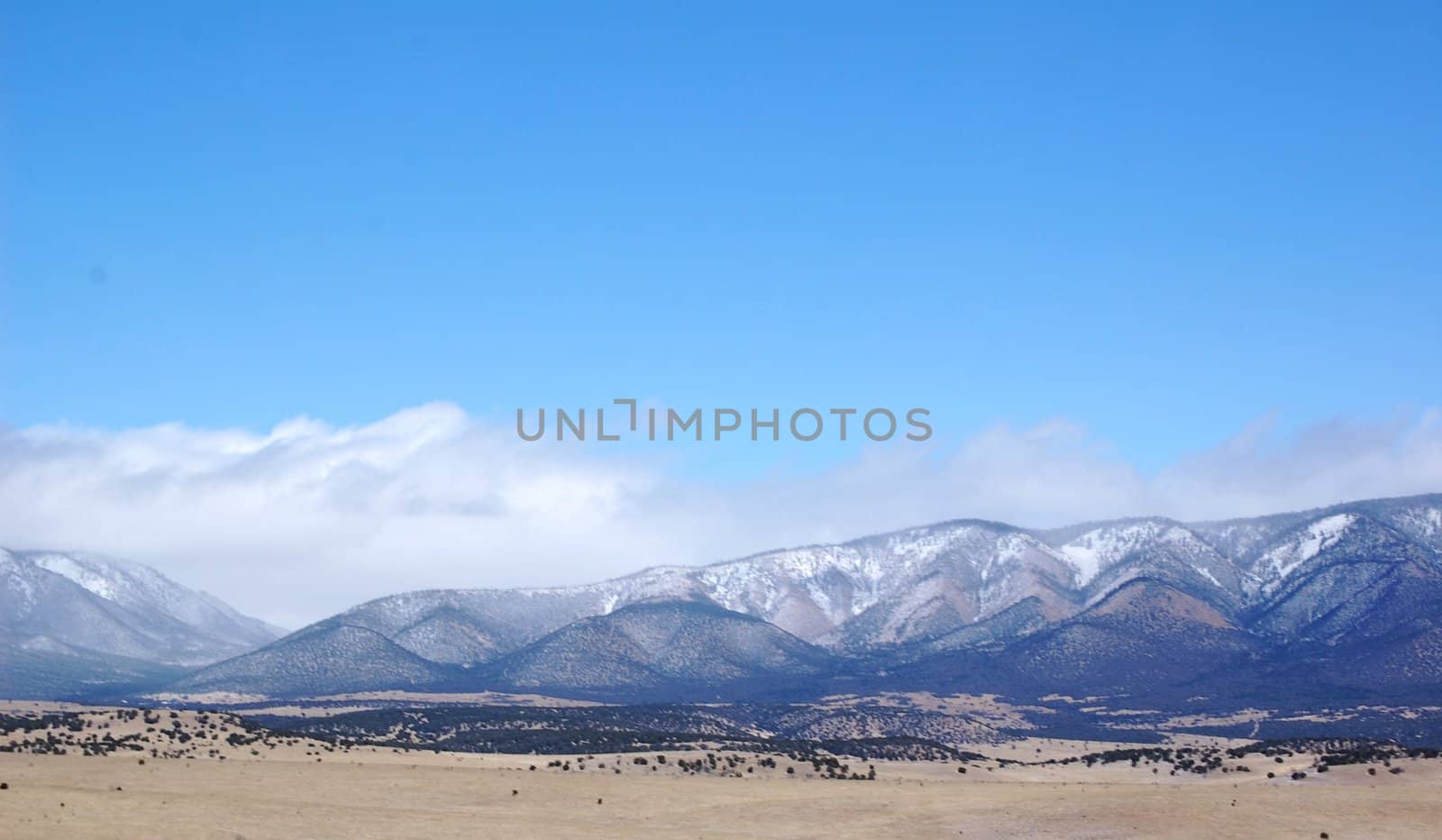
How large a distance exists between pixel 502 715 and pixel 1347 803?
95.0 meters

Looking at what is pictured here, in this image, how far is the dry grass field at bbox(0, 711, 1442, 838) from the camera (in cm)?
6144

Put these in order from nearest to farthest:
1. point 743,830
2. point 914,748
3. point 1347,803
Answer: point 743,830
point 1347,803
point 914,748

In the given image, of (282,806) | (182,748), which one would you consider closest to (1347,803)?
(282,806)

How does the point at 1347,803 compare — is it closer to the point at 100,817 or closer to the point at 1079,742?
the point at 100,817

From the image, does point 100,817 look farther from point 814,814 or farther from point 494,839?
point 814,814

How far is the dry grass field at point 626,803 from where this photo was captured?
202ft

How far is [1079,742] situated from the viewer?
167875mm

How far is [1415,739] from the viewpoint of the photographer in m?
160

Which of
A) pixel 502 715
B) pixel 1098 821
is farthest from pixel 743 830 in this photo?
pixel 502 715

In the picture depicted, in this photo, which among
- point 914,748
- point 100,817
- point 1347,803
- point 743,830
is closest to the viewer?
point 100,817

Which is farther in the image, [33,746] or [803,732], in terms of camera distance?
[803,732]

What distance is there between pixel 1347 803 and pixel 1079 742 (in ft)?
330

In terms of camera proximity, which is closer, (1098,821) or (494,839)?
(494,839)

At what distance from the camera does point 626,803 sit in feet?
239
